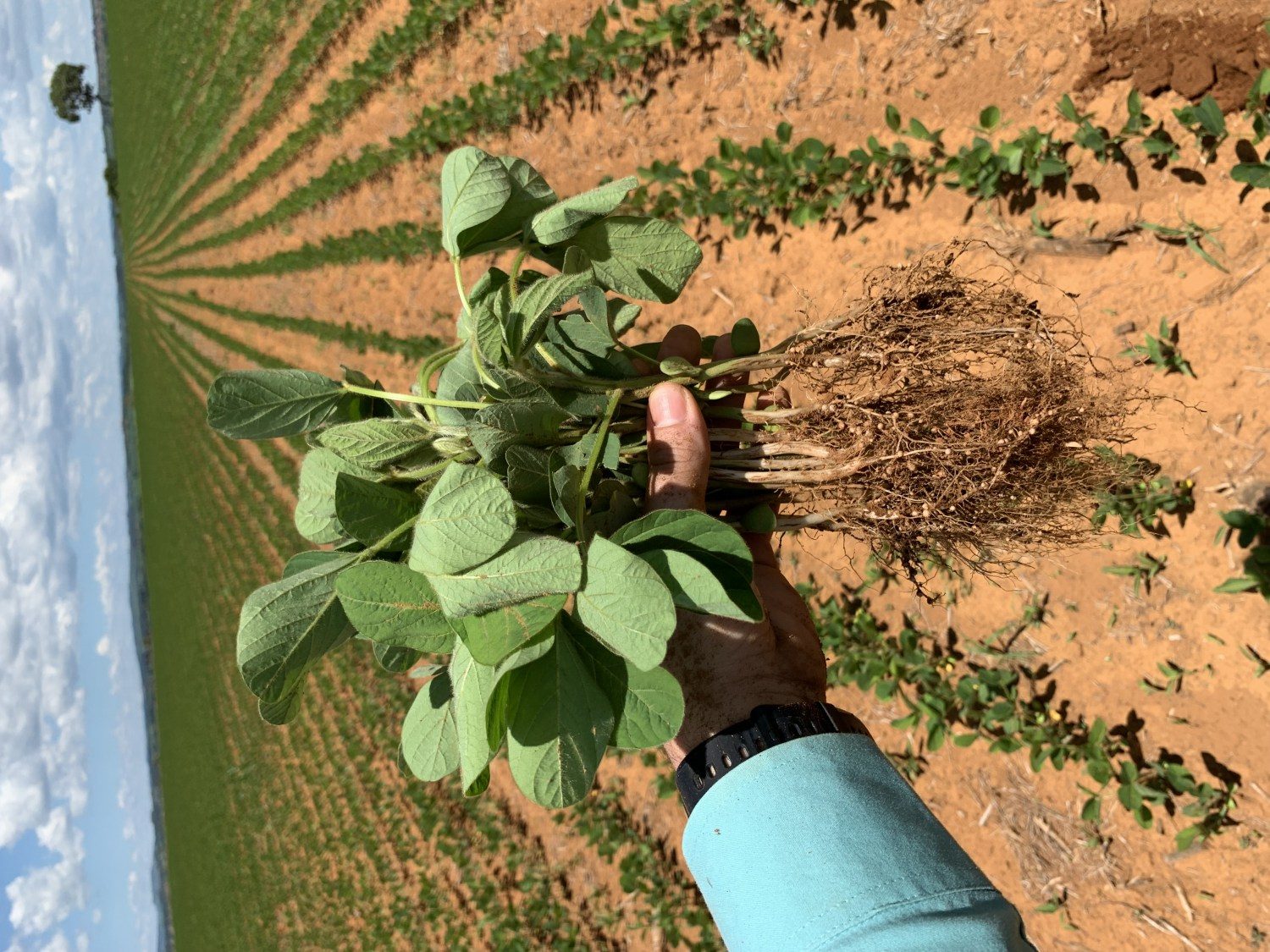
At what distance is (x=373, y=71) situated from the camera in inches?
254

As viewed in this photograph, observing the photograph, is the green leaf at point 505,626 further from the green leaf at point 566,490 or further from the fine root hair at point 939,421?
the fine root hair at point 939,421

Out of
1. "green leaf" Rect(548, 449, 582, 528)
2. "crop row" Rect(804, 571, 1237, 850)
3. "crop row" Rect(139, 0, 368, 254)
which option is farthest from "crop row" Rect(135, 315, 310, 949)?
"green leaf" Rect(548, 449, 582, 528)

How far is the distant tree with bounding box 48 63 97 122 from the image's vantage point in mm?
32719

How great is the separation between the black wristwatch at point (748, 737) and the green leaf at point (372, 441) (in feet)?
2.28

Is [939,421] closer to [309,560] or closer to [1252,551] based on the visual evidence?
[309,560]

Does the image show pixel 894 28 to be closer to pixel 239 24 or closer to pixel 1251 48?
pixel 1251 48

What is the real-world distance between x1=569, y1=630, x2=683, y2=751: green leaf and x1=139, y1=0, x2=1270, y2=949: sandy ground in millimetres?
1163

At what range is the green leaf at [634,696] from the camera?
1.02 metres

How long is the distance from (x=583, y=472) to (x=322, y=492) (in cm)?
48

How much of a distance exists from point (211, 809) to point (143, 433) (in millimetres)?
10610

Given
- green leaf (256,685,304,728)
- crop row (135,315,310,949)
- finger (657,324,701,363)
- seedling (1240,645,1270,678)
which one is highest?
finger (657,324,701,363)

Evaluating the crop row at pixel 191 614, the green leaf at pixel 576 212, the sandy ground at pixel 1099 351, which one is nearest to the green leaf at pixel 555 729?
the green leaf at pixel 576 212

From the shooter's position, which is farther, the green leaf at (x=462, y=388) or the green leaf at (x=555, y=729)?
the green leaf at (x=462, y=388)

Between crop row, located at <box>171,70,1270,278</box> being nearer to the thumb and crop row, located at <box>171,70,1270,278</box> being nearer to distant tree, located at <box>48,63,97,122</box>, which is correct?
the thumb
